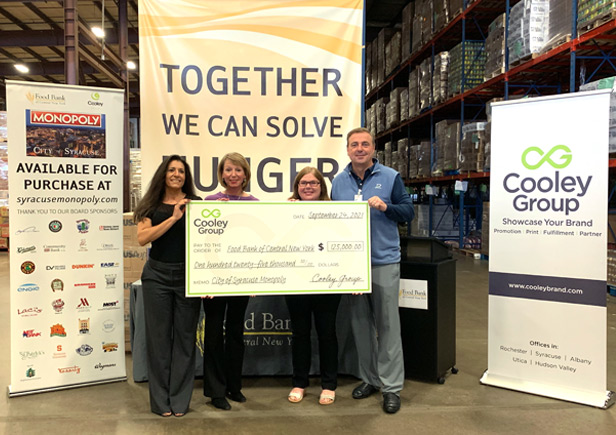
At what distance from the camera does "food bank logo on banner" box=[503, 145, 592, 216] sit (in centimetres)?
303

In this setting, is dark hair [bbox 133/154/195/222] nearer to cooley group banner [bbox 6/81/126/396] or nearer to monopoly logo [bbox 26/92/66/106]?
cooley group banner [bbox 6/81/126/396]

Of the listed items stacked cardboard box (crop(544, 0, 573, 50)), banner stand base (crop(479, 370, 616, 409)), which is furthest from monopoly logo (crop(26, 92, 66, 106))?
stacked cardboard box (crop(544, 0, 573, 50))

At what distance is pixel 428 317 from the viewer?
10.9 ft

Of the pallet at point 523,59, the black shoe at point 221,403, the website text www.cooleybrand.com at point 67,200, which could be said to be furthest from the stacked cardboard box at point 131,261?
the pallet at point 523,59

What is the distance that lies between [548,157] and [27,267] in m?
3.46

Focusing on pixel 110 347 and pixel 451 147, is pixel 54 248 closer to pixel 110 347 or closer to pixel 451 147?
pixel 110 347

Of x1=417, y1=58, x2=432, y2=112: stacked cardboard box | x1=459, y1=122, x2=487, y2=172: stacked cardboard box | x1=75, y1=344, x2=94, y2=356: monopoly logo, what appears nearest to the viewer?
x1=75, y1=344, x2=94, y2=356: monopoly logo

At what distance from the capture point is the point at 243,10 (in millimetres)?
3641

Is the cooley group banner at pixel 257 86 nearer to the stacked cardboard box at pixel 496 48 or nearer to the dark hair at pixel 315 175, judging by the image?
the dark hair at pixel 315 175

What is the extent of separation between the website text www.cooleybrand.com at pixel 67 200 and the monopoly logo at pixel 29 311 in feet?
2.26

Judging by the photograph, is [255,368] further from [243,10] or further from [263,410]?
[243,10]

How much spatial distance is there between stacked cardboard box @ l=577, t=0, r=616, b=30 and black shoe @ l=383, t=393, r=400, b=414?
4.56m

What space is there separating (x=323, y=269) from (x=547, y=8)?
217 inches

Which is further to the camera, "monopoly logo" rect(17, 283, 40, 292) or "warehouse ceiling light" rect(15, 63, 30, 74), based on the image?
"warehouse ceiling light" rect(15, 63, 30, 74)
